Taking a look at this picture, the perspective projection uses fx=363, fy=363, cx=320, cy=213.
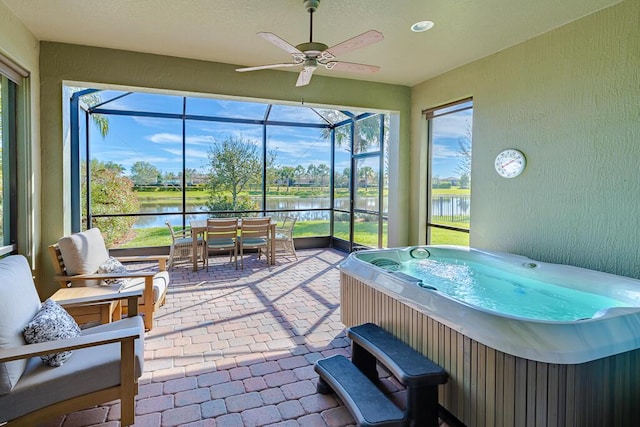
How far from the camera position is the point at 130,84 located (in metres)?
4.23

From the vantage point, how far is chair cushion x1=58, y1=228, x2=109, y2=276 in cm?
350

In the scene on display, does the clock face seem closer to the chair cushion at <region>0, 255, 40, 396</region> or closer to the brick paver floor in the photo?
the brick paver floor

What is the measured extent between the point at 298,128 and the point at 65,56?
4.59 m

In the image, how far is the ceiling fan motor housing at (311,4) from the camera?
2916mm

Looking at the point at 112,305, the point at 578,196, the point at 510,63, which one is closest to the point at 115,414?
the point at 112,305

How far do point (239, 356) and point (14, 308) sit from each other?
63.1 inches

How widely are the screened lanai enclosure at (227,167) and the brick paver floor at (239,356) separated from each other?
2197 millimetres

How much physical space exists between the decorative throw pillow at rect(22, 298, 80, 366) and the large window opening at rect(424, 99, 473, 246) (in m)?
4.30

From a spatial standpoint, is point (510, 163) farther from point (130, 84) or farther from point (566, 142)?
point (130, 84)

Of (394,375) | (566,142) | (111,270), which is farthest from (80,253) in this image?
(566,142)

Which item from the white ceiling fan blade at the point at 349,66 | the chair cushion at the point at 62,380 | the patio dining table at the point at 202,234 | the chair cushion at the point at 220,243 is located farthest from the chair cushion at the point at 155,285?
the white ceiling fan blade at the point at 349,66

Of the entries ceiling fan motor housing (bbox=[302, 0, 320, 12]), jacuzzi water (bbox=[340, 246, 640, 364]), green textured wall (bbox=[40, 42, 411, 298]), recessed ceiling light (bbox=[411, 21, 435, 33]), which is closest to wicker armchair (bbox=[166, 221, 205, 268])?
green textured wall (bbox=[40, 42, 411, 298])

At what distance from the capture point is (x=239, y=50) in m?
4.14

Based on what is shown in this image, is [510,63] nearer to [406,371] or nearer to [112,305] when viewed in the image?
[406,371]
